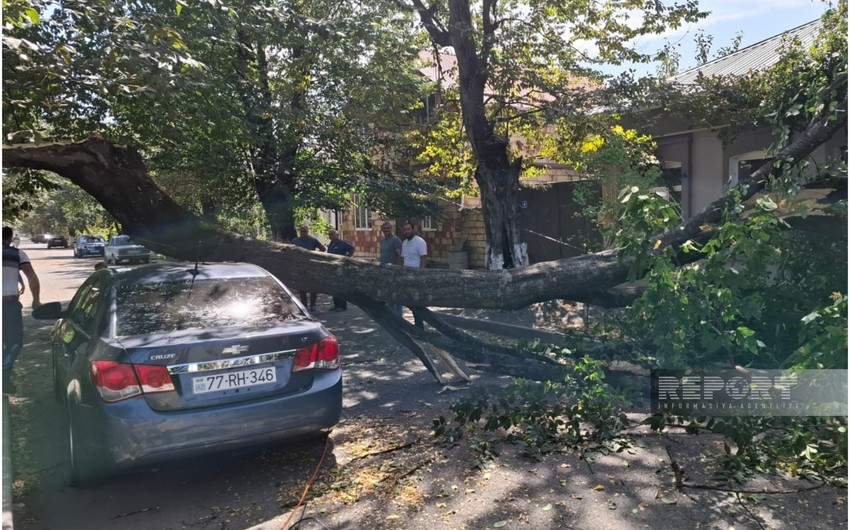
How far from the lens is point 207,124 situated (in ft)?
29.8

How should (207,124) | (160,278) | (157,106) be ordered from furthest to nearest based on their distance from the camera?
(207,124), (157,106), (160,278)

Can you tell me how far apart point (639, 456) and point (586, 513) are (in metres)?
0.99

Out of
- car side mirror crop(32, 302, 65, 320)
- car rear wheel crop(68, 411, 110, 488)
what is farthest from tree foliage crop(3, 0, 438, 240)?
car rear wheel crop(68, 411, 110, 488)

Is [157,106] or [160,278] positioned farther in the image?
[157,106]

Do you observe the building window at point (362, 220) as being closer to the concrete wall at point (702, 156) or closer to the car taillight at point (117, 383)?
the concrete wall at point (702, 156)

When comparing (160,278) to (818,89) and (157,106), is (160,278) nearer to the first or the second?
(157,106)

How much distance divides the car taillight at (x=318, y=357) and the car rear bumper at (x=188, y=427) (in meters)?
0.18

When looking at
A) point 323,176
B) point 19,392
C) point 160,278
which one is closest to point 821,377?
point 160,278

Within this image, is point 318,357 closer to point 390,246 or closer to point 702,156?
point 390,246

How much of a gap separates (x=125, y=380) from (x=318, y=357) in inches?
48.2

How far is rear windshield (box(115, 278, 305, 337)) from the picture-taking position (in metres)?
4.22

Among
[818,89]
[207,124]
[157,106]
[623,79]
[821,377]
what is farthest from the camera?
[623,79]

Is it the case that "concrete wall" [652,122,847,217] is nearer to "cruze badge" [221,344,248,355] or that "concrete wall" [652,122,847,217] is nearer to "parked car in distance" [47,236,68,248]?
"cruze badge" [221,344,248,355]

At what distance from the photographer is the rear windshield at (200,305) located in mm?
4223
